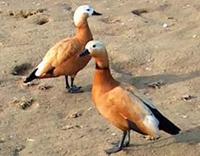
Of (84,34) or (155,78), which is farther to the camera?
(155,78)

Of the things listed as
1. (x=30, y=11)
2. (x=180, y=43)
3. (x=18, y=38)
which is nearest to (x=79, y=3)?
(x=30, y=11)

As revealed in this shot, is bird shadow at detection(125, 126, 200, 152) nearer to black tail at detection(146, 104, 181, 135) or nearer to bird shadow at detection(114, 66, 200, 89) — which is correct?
black tail at detection(146, 104, 181, 135)

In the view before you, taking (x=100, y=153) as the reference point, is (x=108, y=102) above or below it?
above

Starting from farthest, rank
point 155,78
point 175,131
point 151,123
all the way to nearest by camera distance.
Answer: point 155,78 < point 175,131 < point 151,123

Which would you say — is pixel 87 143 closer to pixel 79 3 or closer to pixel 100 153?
pixel 100 153

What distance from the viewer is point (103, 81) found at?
5.53m

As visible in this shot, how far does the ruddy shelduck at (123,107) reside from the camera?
5301 millimetres

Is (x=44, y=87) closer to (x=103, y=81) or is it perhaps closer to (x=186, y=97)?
(x=186, y=97)

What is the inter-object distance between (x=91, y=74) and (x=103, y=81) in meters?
1.74

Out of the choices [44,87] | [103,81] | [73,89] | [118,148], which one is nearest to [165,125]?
[118,148]

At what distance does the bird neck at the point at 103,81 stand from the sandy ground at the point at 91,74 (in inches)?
18.6

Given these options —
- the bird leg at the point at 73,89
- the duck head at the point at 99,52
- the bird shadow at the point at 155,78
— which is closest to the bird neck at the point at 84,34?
the bird leg at the point at 73,89

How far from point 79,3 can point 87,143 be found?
168 inches

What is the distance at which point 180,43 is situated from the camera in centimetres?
791
